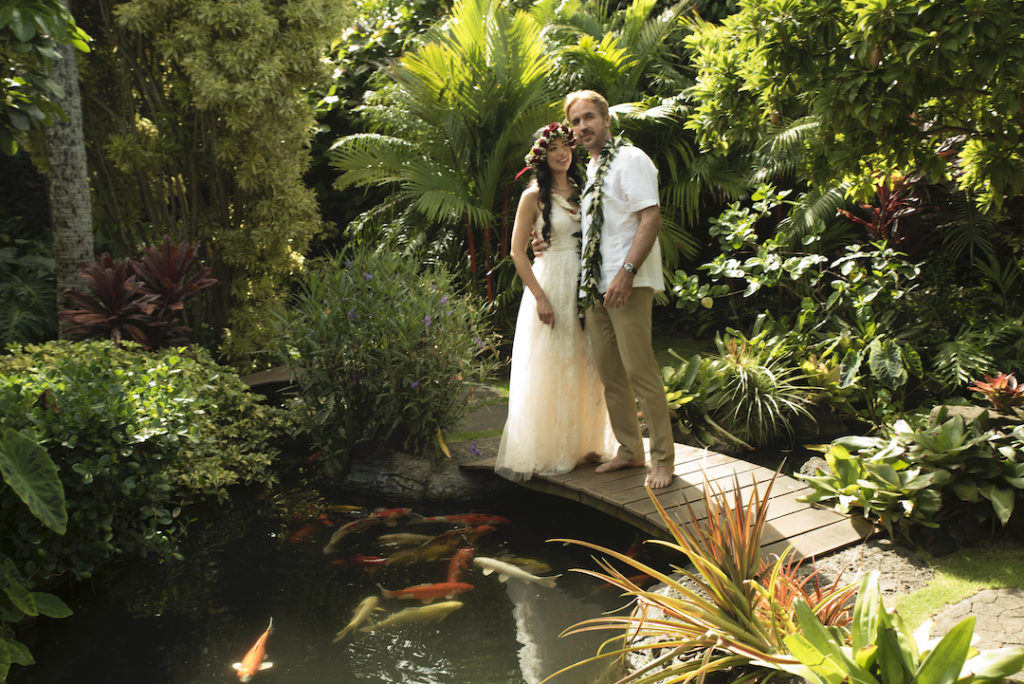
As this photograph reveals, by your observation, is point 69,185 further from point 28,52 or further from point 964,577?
point 964,577

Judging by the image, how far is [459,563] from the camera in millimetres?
4355

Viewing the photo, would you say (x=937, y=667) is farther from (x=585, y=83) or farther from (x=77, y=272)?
(x=585, y=83)

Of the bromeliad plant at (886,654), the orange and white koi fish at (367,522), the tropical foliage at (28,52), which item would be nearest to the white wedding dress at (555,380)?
the orange and white koi fish at (367,522)

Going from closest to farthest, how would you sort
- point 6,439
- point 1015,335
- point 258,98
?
point 6,439, point 1015,335, point 258,98

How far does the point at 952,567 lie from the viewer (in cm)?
349

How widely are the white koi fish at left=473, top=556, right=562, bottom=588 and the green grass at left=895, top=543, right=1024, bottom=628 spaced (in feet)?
5.57

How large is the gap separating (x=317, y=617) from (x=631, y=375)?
2059 millimetres

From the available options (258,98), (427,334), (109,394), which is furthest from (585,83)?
(109,394)

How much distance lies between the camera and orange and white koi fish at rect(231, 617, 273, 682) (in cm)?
336

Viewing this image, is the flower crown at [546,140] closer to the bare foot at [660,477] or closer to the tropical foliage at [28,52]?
the bare foot at [660,477]

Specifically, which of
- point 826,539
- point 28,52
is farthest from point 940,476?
point 28,52

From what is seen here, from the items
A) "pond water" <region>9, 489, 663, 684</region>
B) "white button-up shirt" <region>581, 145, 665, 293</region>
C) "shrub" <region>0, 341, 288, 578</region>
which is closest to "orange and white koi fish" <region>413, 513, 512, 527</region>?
"pond water" <region>9, 489, 663, 684</region>

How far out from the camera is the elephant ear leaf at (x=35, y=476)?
3.14 metres

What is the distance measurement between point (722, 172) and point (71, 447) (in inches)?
269
